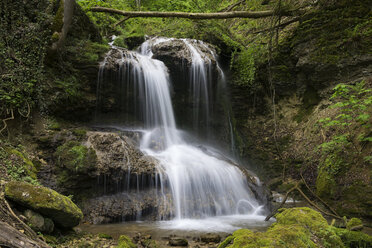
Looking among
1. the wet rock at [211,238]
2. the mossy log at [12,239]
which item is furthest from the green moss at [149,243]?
the mossy log at [12,239]

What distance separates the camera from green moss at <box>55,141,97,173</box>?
5973 mm

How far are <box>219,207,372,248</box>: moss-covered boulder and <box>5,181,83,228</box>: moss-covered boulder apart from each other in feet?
8.01

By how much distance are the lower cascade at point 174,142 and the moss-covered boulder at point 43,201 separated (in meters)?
2.42

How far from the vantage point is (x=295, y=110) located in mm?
10828

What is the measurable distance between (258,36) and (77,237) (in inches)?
411

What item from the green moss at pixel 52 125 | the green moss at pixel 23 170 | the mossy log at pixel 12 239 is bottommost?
the mossy log at pixel 12 239

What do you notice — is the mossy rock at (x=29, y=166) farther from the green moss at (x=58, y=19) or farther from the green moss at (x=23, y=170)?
the green moss at (x=58, y=19)

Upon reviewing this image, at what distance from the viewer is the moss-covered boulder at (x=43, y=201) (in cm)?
333

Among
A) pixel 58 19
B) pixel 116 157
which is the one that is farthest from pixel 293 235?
pixel 58 19

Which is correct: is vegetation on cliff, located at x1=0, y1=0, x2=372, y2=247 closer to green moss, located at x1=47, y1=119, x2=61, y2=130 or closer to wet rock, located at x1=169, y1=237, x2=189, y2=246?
green moss, located at x1=47, y1=119, x2=61, y2=130

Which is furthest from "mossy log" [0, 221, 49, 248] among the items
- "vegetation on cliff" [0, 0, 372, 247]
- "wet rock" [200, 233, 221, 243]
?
"wet rock" [200, 233, 221, 243]

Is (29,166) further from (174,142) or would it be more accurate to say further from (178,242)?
(174,142)

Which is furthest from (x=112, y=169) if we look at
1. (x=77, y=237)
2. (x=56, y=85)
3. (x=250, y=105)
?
(x=250, y=105)

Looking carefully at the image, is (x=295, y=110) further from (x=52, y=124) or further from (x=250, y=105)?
(x=52, y=124)
